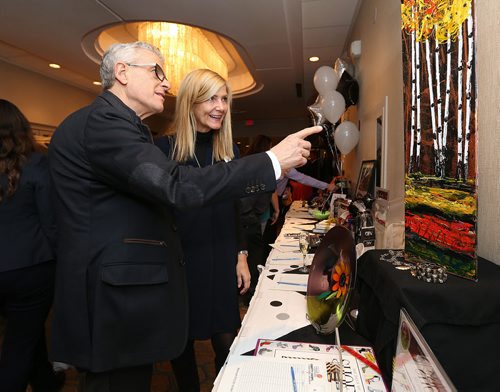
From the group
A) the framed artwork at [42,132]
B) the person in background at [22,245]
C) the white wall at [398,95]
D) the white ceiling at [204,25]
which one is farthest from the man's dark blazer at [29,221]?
the framed artwork at [42,132]

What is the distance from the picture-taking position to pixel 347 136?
3092mm

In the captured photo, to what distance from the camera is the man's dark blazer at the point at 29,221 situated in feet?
5.04

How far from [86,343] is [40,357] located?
120 cm

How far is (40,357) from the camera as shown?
178 cm

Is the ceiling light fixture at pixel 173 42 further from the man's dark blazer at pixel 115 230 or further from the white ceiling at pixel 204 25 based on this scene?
the man's dark blazer at pixel 115 230

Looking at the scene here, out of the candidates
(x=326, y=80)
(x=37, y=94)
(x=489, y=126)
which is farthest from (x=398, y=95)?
(x=37, y=94)

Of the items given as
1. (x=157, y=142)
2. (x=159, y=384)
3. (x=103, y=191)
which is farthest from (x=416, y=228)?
(x=159, y=384)

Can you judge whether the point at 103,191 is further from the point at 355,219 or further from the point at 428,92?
the point at 355,219

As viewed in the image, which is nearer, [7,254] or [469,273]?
[469,273]

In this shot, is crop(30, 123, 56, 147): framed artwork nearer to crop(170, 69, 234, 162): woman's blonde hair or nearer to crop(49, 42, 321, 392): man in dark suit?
crop(170, 69, 234, 162): woman's blonde hair

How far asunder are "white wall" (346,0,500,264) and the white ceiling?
0.44 m

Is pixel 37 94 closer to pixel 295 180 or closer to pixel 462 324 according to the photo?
pixel 295 180

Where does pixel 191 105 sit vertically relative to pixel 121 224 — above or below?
above

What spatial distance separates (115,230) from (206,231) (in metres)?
0.50
